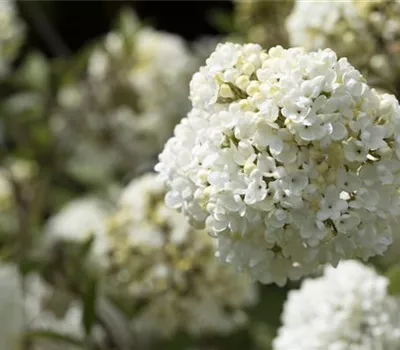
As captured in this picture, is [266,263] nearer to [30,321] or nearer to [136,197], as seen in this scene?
[136,197]

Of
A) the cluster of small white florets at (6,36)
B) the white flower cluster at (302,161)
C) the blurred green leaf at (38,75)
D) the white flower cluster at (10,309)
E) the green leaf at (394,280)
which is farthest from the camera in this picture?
the cluster of small white florets at (6,36)

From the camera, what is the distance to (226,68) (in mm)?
724

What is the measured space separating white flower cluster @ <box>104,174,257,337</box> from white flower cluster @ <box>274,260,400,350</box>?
16 centimetres

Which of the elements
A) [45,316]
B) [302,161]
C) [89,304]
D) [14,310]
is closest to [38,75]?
[45,316]

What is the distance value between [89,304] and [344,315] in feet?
0.96

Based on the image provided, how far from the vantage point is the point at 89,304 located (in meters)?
1.05

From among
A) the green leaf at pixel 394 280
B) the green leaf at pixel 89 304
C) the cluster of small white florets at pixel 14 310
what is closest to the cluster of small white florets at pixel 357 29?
the green leaf at pixel 394 280

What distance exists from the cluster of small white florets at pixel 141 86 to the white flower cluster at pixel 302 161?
98cm

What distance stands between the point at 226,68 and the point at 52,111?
1062 millimetres

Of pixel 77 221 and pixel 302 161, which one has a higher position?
pixel 302 161

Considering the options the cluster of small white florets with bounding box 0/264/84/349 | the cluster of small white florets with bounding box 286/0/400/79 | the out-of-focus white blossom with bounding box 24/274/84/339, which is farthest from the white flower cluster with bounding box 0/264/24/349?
the cluster of small white florets with bounding box 286/0/400/79

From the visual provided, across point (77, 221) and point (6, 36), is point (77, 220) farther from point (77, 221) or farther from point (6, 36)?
point (6, 36)

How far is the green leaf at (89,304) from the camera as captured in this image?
3.43 ft

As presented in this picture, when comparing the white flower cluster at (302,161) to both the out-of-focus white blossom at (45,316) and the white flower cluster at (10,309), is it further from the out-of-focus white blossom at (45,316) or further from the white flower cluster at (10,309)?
the out-of-focus white blossom at (45,316)
